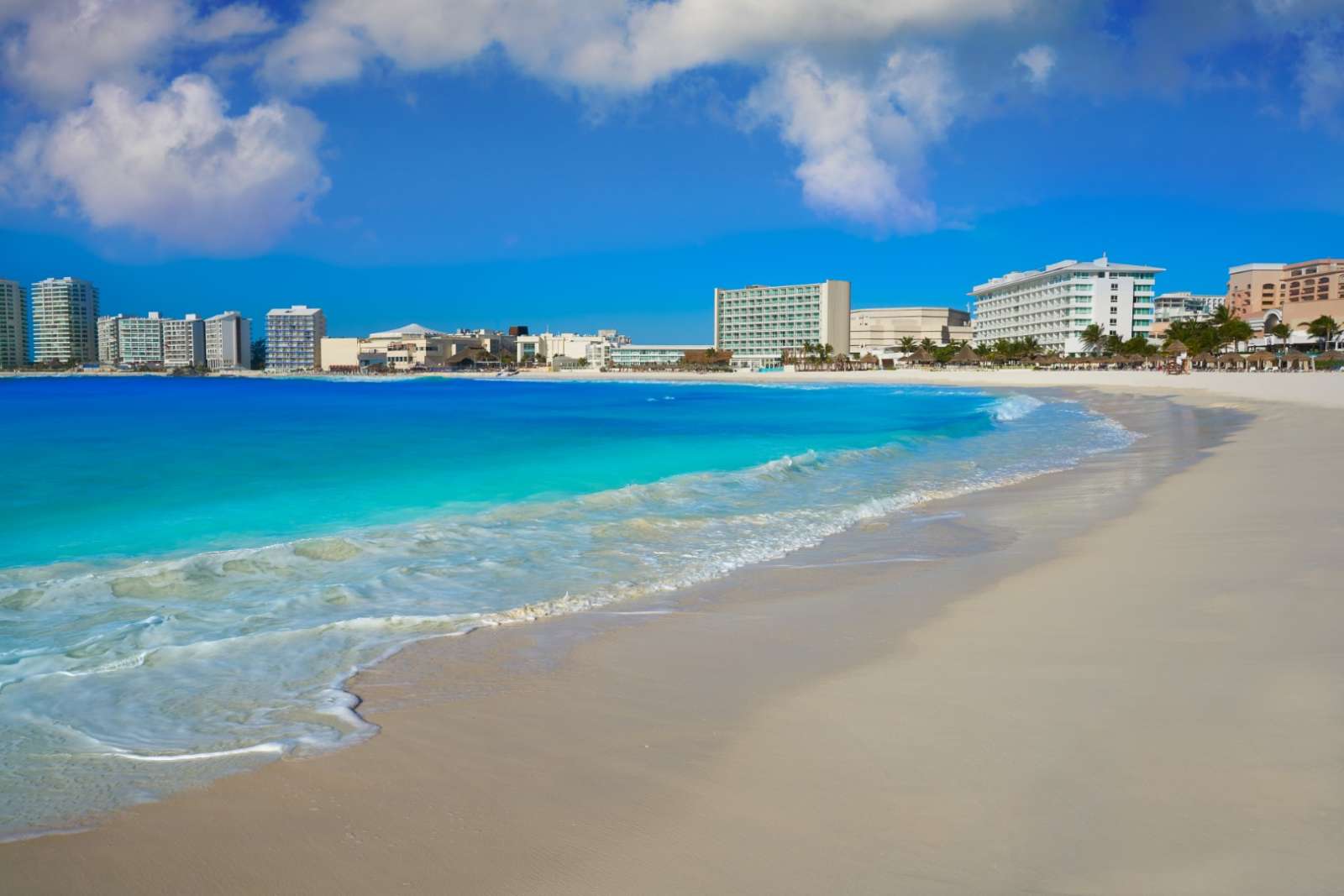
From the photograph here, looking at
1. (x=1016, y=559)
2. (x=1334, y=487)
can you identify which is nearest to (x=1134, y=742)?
(x=1016, y=559)

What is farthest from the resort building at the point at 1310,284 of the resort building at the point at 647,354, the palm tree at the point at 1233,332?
the resort building at the point at 647,354

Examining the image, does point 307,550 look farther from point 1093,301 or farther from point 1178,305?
point 1178,305

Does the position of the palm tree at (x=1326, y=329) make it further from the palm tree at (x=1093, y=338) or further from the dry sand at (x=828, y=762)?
the dry sand at (x=828, y=762)

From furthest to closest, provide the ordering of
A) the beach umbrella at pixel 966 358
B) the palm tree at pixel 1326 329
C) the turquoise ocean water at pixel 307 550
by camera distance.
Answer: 1. the beach umbrella at pixel 966 358
2. the palm tree at pixel 1326 329
3. the turquoise ocean water at pixel 307 550

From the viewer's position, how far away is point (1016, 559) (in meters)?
8.03

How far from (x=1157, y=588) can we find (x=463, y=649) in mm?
5193

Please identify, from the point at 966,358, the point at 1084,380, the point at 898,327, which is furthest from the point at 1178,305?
the point at 1084,380

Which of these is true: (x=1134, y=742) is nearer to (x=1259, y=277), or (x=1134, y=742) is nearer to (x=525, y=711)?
(x=525, y=711)

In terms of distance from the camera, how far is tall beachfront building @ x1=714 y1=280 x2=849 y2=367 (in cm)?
16662

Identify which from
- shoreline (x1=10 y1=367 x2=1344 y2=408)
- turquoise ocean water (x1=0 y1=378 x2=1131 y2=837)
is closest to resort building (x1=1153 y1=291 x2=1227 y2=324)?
shoreline (x1=10 y1=367 x2=1344 y2=408)

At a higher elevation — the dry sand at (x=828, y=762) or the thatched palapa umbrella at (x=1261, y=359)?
the thatched palapa umbrella at (x=1261, y=359)

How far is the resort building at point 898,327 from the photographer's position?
566ft

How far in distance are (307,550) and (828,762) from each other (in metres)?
7.52

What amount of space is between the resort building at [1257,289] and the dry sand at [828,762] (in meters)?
180
